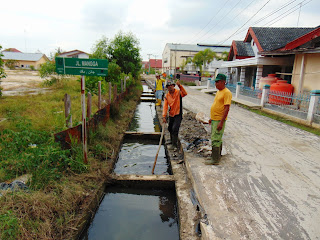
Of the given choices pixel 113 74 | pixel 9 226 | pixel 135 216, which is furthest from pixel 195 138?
pixel 113 74

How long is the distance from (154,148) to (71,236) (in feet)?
15.3

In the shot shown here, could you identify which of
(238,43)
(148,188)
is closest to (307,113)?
(148,188)

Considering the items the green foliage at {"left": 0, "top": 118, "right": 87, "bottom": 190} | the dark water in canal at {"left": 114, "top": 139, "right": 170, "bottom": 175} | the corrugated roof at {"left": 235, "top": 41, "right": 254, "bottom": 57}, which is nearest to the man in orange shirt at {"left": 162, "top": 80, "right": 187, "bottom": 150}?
the dark water in canal at {"left": 114, "top": 139, "right": 170, "bottom": 175}

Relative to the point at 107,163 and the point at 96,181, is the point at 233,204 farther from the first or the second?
the point at 107,163

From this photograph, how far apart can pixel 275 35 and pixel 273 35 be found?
0.44 feet

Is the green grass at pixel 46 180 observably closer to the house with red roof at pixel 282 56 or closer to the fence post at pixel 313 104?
the fence post at pixel 313 104

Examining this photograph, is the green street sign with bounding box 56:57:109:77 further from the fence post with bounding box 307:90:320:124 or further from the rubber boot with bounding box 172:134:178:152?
the fence post with bounding box 307:90:320:124

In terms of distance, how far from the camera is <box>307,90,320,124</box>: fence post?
805 cm

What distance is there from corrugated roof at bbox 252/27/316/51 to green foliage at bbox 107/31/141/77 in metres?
9.85

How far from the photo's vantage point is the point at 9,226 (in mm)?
2611

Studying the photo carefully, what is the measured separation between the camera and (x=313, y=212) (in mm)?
3086

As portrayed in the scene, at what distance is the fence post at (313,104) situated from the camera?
8055 mm

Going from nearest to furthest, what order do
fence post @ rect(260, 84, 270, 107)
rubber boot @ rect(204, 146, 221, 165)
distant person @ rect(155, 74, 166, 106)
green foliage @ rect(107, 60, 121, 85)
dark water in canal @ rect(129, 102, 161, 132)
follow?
rubber boot @ rect(204, 146, 221, 165) < dark water in canal @ rect(129, 102, 161, 132) < fence post @ rect(260, 84, 270, 107) < distant person @ rect(155, 74, 166, 106) < green foliage @ rect(107, 60, 121, 85)

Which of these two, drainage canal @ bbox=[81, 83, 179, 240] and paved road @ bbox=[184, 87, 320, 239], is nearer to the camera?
paved road @ bbox=[184, 87, 320, 239]
